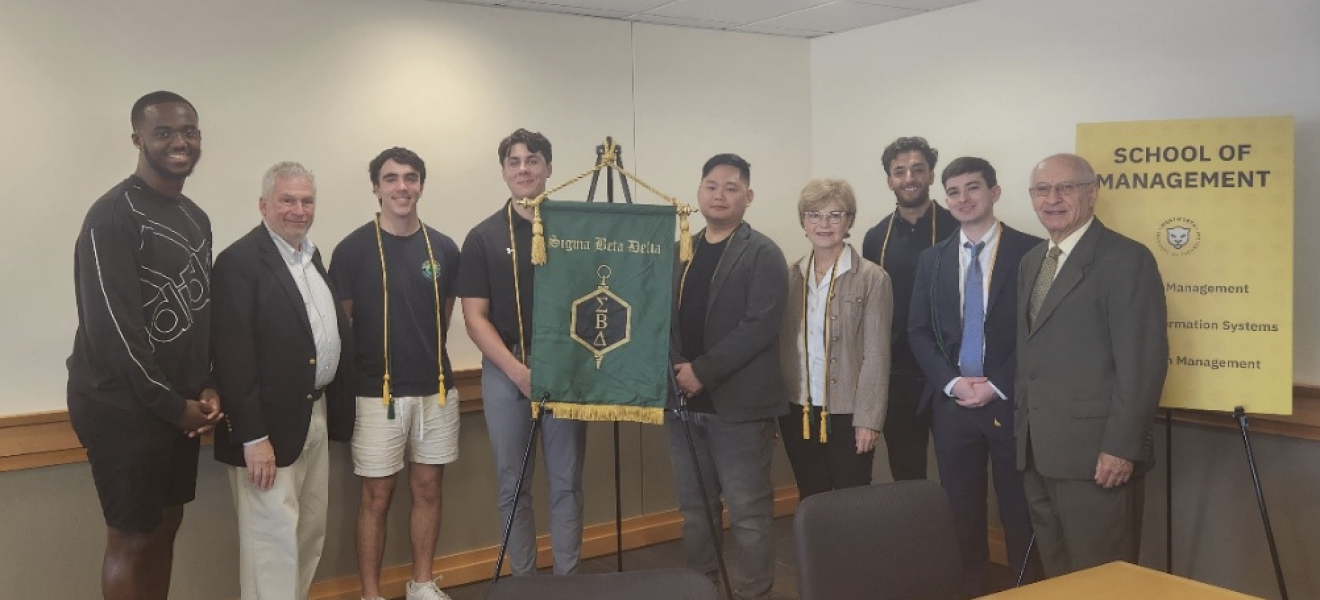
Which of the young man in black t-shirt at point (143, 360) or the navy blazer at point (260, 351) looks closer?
the young man in black t-shirt at point (143, 360)

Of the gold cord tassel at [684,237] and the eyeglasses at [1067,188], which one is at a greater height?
the eyeglasses at [1067,188]

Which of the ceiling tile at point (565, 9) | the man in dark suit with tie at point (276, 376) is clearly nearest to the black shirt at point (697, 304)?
the man in dark suit with tie at point (276, 376)

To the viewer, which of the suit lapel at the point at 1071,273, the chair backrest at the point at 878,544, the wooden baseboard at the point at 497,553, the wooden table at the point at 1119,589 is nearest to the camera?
the wooden table at the point at 1119,589

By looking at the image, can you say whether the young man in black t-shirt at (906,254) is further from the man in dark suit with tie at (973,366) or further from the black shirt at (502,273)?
the black shirt at (502,273)

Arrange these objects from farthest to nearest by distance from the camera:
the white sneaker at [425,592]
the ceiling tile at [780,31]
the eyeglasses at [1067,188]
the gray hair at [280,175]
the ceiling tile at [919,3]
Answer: the ceiling tile at [780,31]
the ceiling tile at [919,3]
the white sneaker at [425,592]
the gray hair at [280,175]
the eyeglasses at [1067,188]

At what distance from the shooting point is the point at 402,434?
4113 mm

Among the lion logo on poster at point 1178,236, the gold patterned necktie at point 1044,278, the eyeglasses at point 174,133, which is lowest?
the gold patterned necktie at point 1044,278

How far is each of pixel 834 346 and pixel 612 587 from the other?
6.99 ft

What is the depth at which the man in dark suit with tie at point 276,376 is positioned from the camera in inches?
138

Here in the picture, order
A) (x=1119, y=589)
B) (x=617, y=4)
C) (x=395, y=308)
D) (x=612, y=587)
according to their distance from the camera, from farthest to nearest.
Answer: (x=617, y=4) → (x=395, y=308) → (x=1119, y=589) → (x=612, y=587)

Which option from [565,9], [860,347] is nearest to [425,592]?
[860,347]

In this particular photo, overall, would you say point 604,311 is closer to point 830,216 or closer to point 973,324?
point 830,216

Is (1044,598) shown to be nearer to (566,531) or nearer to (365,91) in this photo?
(566,531)

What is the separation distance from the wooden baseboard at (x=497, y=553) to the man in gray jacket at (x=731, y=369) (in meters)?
1.15
